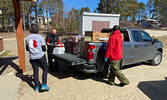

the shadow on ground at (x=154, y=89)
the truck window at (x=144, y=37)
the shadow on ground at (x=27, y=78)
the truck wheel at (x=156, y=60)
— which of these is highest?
the truck window at (x=144, y=37)

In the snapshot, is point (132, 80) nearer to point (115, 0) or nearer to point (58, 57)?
point (58, 57)

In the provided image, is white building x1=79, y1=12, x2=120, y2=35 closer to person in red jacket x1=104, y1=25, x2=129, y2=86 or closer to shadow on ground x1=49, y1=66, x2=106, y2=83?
shadow on ground x1=49, y1=66, x2=106, y2=83

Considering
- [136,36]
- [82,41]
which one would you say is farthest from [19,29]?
[136,36]

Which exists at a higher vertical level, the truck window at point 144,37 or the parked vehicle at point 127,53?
the truck window at point 144,37

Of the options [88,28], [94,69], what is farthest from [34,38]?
[88,28]

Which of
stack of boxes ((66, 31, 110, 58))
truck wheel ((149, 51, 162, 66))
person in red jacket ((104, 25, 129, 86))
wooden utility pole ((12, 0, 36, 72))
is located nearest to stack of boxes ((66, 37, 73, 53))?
stack of boxes ((66, 31, 110, 58))

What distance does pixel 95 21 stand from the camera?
1596cm

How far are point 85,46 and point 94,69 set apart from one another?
0.76 metres

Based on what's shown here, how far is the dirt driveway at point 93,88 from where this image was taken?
11.5ft

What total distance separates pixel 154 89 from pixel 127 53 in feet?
4.76

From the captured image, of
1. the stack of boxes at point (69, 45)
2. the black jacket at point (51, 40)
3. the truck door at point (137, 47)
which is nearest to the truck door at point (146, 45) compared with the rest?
the truck door at point (137, 47)

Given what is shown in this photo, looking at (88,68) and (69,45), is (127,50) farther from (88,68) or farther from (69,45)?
(69,45)

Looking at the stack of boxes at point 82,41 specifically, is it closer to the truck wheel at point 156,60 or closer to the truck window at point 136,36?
the truck window at point 136,36

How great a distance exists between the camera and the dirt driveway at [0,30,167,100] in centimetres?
350
